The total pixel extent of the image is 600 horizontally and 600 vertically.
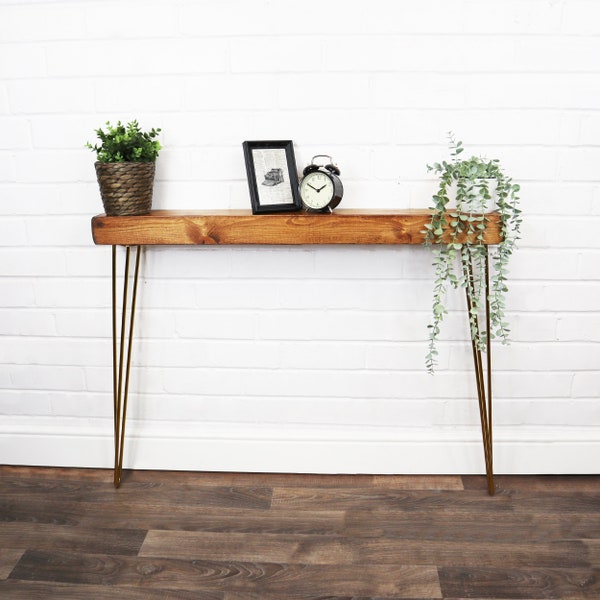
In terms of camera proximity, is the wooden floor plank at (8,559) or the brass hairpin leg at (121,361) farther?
the brass hairpin leg at (121,361)

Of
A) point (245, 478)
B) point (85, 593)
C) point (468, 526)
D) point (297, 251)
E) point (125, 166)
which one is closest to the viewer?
point (85, 593)

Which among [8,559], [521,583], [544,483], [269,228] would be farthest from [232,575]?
[544,483]

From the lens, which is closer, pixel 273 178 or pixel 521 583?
pixel 521 583

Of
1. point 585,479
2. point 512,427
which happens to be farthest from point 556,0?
point 585,479

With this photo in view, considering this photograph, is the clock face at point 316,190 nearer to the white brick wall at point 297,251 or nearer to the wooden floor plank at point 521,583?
the white brick wall at point 297,251

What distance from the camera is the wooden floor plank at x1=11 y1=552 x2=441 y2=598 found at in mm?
1489

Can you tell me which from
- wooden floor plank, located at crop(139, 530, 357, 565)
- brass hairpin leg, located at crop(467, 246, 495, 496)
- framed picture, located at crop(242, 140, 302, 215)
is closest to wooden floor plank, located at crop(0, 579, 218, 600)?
wooden floor plank, located at crop(139, 530, 357, 565)

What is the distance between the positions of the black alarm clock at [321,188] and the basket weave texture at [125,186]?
0.40m

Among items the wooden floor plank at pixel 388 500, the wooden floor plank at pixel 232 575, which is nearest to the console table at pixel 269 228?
the wooden floor plank at pixel 388 500

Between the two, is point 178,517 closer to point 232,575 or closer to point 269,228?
point 232,575

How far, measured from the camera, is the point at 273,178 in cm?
167

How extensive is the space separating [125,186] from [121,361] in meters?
0.51

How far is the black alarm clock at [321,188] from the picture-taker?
1.63 meters

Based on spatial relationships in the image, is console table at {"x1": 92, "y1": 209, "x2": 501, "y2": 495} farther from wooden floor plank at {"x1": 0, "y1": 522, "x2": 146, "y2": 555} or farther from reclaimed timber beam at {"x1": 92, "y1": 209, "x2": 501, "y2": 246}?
wooden floor plank at {"x1": 0, "y1": 522, "x2": 146, "y2": 555}
